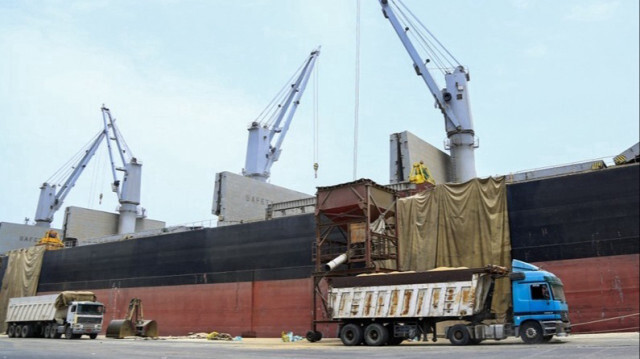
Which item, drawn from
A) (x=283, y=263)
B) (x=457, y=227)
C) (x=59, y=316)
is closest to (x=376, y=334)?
(x=457, y=227)

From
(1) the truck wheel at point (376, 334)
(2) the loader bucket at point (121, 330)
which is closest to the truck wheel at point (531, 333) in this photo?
(1) the truck wheel at point (376, 334)

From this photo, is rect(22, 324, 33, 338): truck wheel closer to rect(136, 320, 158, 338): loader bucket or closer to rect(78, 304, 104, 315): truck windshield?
rect(78, 304, 104, 315): truck windshield

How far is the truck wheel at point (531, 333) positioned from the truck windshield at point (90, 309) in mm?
28174

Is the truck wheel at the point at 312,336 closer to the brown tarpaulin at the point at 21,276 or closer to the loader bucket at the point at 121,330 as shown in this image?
the loader bucket at the point at 121,330

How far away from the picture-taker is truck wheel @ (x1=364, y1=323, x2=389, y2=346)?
22.3 metres

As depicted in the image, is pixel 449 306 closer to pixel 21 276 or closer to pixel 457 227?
pixel 457 227

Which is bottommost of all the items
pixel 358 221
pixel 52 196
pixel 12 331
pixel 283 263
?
pixel 12 331

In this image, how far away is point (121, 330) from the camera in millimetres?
35188

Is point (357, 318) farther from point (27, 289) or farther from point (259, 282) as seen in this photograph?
point (27, 289)

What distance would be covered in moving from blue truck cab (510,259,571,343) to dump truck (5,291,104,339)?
27.7m

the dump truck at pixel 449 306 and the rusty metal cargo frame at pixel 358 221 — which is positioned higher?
the rusty metal cargo frame at pixel 358 221

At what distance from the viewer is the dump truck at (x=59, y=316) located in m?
34.9

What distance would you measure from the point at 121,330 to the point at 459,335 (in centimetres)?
2411

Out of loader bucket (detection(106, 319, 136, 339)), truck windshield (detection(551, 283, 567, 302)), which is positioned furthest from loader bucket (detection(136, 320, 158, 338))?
truck windshield (detection(551, 283, 567, 302))
